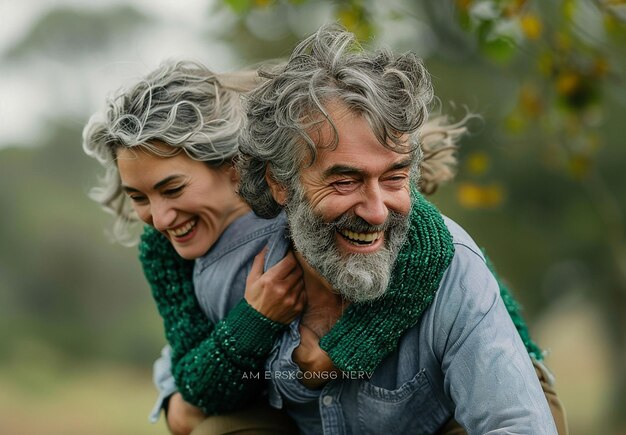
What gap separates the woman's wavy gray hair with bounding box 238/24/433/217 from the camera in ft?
11.0

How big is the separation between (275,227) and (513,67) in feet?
27.0

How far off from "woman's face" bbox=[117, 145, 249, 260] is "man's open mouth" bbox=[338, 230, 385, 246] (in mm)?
691

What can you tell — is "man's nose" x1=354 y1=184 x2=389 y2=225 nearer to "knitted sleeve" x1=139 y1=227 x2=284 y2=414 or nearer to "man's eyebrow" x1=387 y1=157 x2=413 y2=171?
"man's eyebrow" x1=387 y1=157 x2=413 y2=171

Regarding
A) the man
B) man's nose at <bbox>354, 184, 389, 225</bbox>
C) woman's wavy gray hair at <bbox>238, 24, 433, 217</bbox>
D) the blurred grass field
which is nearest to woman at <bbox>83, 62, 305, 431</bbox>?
the man

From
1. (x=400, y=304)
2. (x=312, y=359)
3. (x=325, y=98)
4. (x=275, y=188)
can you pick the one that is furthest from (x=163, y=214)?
(x=400, y=304)

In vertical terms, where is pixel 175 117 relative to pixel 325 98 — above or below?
above

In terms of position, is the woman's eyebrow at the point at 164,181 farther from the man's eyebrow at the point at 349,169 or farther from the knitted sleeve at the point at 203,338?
the man's eyebrow at the point at 349,169

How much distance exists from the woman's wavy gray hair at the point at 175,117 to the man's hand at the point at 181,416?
3.35 feet

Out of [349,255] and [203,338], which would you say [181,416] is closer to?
[203,338]

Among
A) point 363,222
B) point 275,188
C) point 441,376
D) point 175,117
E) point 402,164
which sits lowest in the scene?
point 441,376

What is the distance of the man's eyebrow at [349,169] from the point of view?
3.32 metres

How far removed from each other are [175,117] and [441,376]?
1.41 meters

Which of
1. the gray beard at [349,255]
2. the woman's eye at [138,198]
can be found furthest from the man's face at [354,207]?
the woman's eye at [138,198]

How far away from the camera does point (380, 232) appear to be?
343 cm
